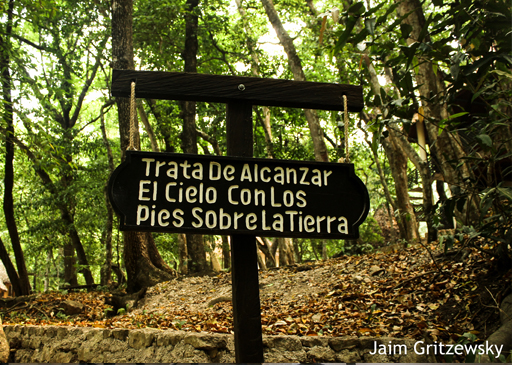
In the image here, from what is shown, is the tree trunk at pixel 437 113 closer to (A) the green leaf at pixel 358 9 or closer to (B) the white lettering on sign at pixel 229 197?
(A) the green leaf at pixel 358 9

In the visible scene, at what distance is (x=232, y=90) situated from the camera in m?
3.14

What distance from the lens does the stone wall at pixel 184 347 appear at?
3705 mm

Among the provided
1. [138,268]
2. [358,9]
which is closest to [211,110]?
[138,268]

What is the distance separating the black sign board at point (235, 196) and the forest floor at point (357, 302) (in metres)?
1.92

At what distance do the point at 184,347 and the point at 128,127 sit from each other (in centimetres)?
520

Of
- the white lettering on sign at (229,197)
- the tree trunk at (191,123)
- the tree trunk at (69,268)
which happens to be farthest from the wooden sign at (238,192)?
the tree trunk at (69,268)

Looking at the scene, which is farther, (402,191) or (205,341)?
(402,191)

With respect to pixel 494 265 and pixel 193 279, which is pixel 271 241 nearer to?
pixel 193 279

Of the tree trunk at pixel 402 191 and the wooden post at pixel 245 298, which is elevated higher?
the tree trunk at pixel 402 191

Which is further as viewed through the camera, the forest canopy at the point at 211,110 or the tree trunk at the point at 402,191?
the tree trunk at the point at 402,191

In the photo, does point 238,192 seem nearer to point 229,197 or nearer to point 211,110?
point 229,197

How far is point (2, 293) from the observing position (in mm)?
15508

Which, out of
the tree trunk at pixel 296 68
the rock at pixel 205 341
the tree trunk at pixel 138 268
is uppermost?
the tree trunk at pixel 296 68

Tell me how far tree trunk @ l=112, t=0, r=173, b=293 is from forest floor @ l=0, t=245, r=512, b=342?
1.36 feet
